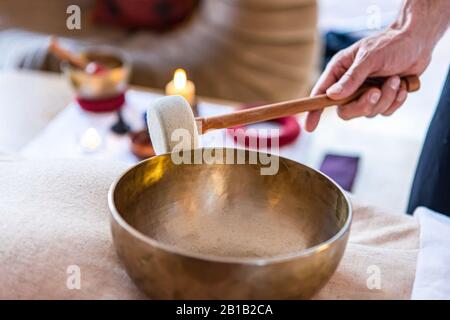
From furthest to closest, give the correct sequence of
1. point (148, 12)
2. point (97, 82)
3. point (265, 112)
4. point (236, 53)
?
point (148, 12), point (236, 53), point (97, 82), point (265, 112)

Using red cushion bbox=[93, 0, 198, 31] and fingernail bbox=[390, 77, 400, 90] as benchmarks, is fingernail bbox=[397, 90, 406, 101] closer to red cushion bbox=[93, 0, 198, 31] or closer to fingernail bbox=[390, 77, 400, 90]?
fingernail bbox=[390, 77, 400, 90]

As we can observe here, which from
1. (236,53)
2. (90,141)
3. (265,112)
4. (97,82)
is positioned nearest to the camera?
(265,112)

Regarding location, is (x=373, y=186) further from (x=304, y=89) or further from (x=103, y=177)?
(x=103, y=177)

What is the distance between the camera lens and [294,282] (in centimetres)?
52

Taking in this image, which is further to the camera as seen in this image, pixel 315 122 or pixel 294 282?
pixel 315 122

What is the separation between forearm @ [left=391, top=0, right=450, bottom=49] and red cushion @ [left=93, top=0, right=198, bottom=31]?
1.42 metres

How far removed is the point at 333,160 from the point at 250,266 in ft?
3.82

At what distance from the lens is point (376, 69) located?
3.03 feet

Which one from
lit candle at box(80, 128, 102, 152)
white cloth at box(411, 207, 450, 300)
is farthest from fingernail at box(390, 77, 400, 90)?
lit candle at box(80, 128, 102, 152)

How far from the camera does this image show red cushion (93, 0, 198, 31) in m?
2.28

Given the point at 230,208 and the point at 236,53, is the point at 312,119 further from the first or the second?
the point at 236,53

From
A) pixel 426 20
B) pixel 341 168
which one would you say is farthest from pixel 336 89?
pixel 341 168

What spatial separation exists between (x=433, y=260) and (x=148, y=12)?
1838 millimetres

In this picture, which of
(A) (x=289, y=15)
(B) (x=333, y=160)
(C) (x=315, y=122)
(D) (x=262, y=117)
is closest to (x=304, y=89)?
(A) (x=289, y=15)
